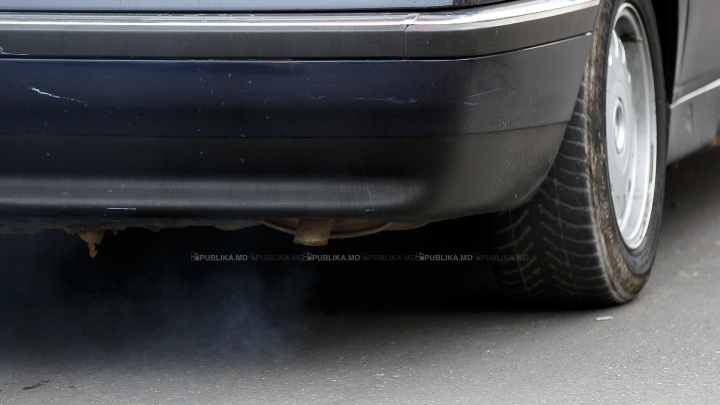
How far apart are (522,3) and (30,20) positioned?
0.89 meters

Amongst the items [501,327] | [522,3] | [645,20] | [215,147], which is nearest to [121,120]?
[215,147]

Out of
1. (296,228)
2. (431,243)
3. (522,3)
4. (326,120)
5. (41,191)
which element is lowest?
(431,243)

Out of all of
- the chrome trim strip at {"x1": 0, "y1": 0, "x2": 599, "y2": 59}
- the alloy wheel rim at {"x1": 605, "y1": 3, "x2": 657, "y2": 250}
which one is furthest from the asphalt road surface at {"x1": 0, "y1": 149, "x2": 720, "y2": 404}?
the chrome trim strip at {"x1": 0, "y1": 0, "x2": 599, "y2": 59}

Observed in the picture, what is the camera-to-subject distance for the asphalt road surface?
6.06 ft

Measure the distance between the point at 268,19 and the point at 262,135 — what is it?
0.67 ft

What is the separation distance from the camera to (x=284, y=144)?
5.36 feet

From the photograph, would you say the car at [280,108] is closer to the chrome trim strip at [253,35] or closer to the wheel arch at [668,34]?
the chrome trim strip at [253,35]

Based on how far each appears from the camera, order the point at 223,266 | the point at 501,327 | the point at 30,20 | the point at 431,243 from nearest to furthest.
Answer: the point at 30,20 → the point at 501,327 → the point at 223,266 → the point at 431,243

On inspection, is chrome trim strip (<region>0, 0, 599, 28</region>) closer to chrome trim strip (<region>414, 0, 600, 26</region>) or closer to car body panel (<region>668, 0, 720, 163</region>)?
chrome trim strip (<region>414, 0, 600, 26</region>)

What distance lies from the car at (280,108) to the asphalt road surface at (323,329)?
332 mm

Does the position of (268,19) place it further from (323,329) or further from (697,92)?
(697,92)

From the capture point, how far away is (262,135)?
1.62 metres

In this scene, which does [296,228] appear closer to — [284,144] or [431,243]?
[284,144]

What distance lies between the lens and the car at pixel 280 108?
61.8 inches
